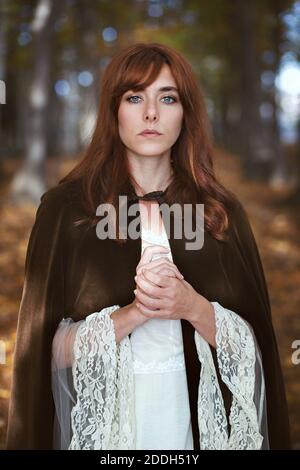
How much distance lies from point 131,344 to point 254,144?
7866 millimetres

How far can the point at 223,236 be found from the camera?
1.93 meters

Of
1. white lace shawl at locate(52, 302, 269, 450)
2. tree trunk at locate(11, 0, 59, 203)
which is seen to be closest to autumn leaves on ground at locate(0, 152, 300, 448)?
tree trunk at locate(11, 0, 59, 203)

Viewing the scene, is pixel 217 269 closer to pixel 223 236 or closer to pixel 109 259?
pixel 223 236

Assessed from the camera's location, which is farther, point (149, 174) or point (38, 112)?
point (38, 112)

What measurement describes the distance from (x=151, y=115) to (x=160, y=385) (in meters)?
0.84

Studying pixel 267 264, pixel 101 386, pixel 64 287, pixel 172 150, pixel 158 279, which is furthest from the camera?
pixel 267 264

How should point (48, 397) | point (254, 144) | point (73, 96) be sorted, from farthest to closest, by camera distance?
point (73, 96) < point (254, 144) < point (48, 397)

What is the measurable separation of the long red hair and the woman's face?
24 mm

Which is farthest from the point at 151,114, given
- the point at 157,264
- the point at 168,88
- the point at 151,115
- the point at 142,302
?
the point at 142,302

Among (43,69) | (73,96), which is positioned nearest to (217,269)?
(43,69)

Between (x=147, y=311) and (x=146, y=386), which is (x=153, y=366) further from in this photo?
(x=147, y=311)

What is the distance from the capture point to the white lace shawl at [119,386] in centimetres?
168

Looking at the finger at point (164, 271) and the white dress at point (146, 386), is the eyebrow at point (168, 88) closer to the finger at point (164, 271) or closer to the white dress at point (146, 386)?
the white dress at point (146, 386)

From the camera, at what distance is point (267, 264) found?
20.9 feet
